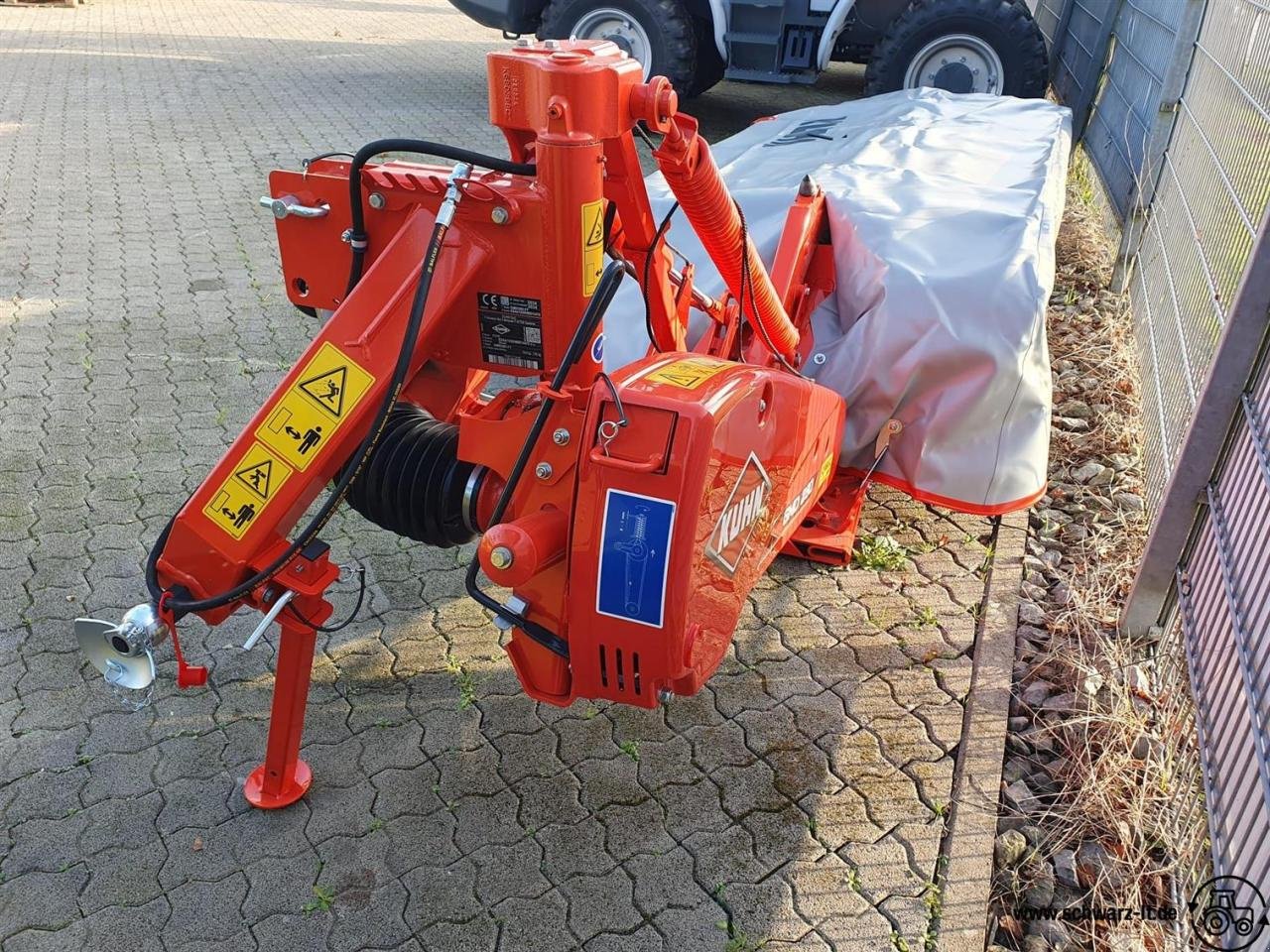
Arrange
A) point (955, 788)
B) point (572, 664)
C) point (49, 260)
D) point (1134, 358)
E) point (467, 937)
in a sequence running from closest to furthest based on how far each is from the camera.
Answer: point (572, 664)
point (467, 937)
point (955, 788)
point (1134, 358)
point (49, 260)

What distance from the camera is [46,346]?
5.23 m

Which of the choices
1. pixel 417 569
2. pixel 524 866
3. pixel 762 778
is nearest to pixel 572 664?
pixel 524 866

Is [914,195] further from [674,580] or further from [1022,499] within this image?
[674,580]

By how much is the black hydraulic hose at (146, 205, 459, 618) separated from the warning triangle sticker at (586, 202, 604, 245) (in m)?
0.30

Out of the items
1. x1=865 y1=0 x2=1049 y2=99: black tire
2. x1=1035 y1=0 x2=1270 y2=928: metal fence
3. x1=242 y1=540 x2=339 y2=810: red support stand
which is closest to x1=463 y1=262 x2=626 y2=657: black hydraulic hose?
x1=242 y1=540 x2=339 y2=810: red support stand

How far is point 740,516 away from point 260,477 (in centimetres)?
105

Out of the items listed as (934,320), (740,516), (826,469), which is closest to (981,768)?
(826,469)

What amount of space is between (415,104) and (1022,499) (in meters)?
7.99

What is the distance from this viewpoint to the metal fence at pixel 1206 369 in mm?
2559

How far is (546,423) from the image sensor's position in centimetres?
221

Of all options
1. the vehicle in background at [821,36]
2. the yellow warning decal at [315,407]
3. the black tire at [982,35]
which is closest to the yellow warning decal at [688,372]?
the yellow warning decal at [315,407]

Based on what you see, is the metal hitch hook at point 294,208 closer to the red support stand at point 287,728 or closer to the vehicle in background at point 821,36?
the red support stand at point 287,728

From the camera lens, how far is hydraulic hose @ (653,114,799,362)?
2.31 meters

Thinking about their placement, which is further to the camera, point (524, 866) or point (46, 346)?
point (46, 346)
